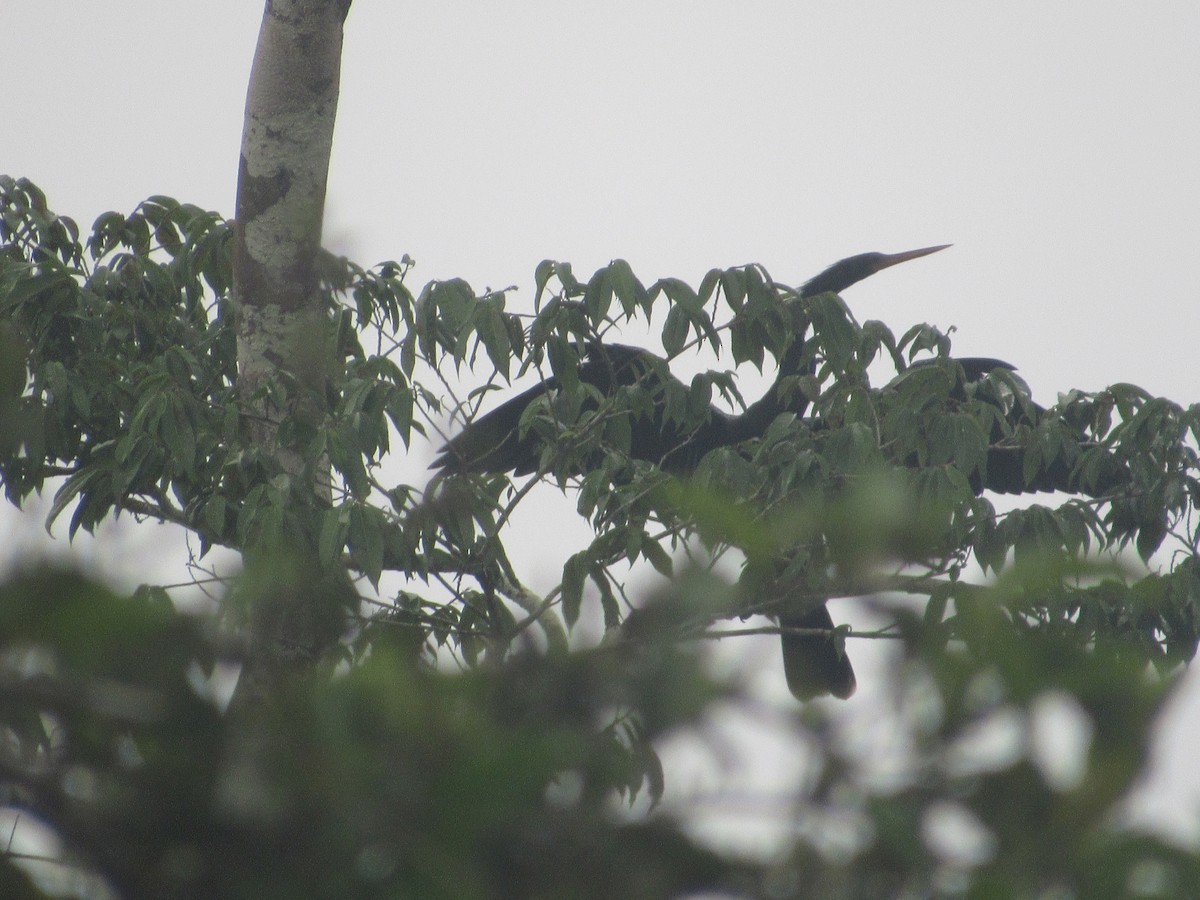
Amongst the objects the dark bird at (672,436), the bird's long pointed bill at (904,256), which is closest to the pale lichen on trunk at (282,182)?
the dark bird at (672,436)

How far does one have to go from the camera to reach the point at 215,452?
2564 millimetres

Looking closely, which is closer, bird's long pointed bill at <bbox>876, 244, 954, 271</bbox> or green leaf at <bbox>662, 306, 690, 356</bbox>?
green leaf at <bbox>662, 306, 690, 356</bbox>

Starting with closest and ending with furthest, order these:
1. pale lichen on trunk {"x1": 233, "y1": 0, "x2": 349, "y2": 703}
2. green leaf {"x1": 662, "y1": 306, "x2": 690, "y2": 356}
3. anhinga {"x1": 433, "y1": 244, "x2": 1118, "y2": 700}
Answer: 1. green leaf {"x1": 662, "y1": 306, "x2": 690, "y2": 356}
2. pale lichen on trunk {"x1": 233, "y1": 0, "x2": 349, "y2": 703}
3. anhinga {"x1": 433, "y1": 244, "x2": 1118, "y2": 700}

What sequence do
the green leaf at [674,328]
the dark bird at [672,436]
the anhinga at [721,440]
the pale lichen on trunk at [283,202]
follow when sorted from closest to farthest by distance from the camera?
the green leaf at [674,328] → the pale lichen on trunk at [283,202] → the dark bird at [672,436] → the anhinga at [721,440]

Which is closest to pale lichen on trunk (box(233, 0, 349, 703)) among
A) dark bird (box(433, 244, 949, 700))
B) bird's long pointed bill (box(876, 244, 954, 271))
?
dark bird (box(433, 244, 949, 700))

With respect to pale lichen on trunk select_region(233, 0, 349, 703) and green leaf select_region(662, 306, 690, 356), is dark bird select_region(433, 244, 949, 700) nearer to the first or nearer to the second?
pale lichen on trunk select_region(233, 0, 349, 703)

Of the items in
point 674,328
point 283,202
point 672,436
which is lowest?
point 674,328

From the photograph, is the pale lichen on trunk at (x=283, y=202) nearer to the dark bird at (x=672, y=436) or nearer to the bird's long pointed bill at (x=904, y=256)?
the dark bird at (x=672, y=436)

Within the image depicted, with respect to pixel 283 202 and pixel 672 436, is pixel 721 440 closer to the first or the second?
pixel 672 436

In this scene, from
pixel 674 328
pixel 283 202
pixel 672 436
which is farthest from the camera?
pixel 672 436

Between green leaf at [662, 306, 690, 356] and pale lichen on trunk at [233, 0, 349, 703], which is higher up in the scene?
pale lichen on trunk at [233, 0, 349, 703]

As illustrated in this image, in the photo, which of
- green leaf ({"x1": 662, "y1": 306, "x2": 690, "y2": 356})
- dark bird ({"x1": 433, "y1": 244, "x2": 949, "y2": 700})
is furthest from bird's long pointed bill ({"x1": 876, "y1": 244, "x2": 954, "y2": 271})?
green leaf ({"x1": 662, "y1": 306, "x2": 690, "y2": 356})

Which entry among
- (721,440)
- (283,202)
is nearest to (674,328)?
(283,202)

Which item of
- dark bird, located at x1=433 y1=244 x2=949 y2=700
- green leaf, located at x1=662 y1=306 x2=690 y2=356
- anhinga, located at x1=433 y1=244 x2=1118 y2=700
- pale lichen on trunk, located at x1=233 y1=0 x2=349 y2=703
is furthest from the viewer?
anhinga, located at x1=433 y1=244 x2=1118 y2=700
